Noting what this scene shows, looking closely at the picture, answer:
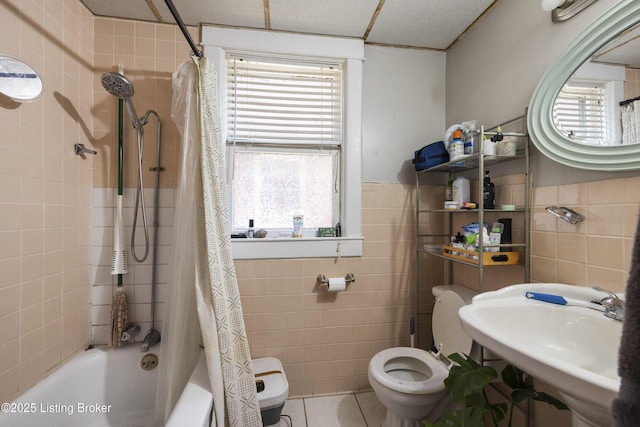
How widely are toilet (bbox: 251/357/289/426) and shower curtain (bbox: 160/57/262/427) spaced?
9cm

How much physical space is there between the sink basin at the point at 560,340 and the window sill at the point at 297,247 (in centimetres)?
79

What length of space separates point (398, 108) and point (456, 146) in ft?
1.90

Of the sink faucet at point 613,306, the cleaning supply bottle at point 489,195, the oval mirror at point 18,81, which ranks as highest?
the oval mirror at point 18,81

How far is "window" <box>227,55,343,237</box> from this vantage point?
1637 mm

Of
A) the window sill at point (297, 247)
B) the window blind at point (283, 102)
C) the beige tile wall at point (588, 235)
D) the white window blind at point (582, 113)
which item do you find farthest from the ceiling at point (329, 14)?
the window sill at point (297, 247)

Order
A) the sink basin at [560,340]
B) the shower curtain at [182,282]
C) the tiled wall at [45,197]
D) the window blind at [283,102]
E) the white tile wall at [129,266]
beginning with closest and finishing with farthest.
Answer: the sink basin at [560,340] → the tiled wall at [45,197] → the shower curtain at [182,282] → the white tile wall at [129,266] → the window blind at [283,102]

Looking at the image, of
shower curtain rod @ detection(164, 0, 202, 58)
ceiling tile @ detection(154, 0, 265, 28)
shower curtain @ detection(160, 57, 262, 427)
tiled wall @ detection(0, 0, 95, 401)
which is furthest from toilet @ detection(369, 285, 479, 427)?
ceiling tile @ detection(154, 0, 265, 28)

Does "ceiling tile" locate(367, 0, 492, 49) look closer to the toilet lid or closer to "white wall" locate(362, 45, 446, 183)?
"white wall" locate(362, 45, 446, 183)

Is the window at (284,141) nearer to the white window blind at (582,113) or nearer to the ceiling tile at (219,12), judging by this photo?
the ceiling tile at (219,12)

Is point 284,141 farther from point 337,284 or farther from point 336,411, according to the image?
point 336,411

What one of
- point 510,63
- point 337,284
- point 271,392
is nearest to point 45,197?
point 271,392

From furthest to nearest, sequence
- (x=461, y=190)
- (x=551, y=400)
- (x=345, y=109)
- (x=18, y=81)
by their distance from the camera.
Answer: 1. (x=345, y=109)
2. (x=461, y=190)
3. (x=18, y=81)
4. (x=551, y=400)

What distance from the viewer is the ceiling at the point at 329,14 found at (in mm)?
1372

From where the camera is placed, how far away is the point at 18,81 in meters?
1.02
